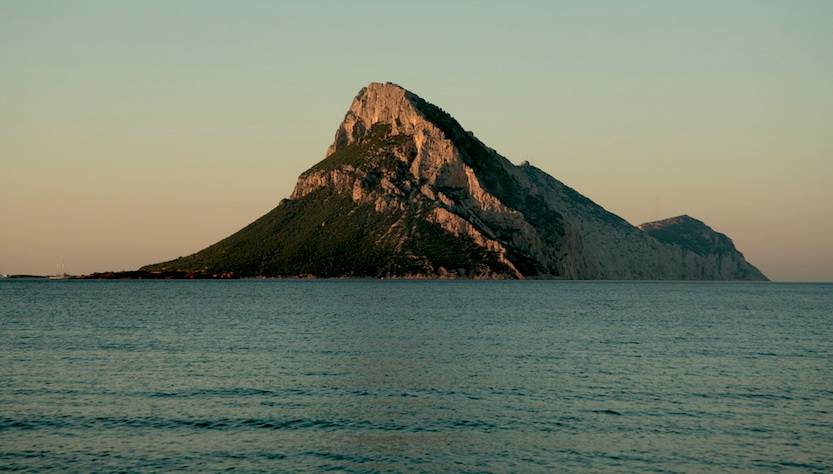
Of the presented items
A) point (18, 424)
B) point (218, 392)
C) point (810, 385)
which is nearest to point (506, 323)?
point (810, 385)

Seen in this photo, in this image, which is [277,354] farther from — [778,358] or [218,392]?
[778,358]

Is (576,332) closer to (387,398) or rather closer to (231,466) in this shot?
(387,398)

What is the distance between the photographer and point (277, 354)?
85.4 meters

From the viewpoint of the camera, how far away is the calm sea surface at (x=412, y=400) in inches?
1772

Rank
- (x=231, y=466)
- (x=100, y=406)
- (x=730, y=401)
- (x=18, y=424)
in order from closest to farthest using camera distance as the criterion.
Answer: (x=231, y=466)
(x=18, y=424)
(x=100, y=406)
(x=730, y=401)

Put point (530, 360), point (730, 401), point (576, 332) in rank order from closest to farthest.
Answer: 1. point (730, 401)
2. point (530, 360)
3. point (576, 332)

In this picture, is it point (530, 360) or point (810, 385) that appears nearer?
point (810, 385)

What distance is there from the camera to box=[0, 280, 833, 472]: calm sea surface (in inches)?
1772

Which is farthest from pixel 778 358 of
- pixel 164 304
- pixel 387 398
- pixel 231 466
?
pixel 164 304

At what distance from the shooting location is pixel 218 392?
62281 mm

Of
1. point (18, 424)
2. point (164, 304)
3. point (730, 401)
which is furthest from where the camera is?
point (164, 304)

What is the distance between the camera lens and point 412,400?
197 feet

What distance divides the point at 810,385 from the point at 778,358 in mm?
19534

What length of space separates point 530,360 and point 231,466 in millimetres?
43904
